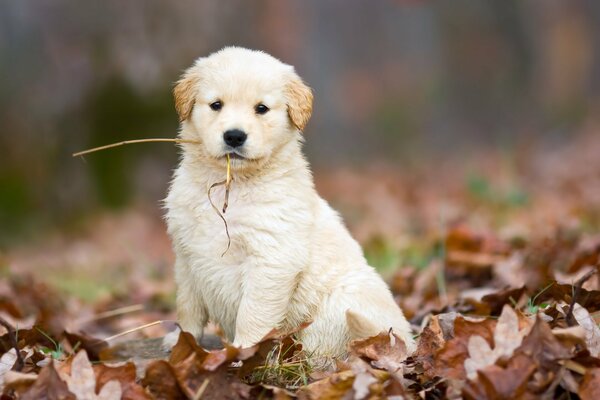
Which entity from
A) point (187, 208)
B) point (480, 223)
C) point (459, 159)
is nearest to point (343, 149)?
point (459, 159)

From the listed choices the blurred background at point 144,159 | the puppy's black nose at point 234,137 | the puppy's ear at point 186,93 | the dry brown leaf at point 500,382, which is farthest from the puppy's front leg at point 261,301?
the blurred background at point 144,159

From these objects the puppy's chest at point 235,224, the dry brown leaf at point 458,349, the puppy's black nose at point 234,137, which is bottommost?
the dry brown leaf at point 458,349

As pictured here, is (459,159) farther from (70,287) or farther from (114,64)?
(70,287)

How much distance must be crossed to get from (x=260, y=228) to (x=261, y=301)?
0.32 metres

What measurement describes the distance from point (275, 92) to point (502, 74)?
21.7 metres

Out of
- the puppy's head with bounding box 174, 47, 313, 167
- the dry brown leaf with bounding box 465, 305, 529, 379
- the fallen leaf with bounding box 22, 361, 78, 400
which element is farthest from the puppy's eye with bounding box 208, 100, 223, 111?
the dry brown leaf with bounding box 465, 305, 529, 379

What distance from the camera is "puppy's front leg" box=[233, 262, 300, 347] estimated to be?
3.61 meters

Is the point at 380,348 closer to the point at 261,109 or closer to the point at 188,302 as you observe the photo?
the point at 188,302

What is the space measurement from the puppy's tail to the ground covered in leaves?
0.11m

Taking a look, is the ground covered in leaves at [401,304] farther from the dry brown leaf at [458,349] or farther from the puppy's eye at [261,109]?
the puppy's eye at [261,109]

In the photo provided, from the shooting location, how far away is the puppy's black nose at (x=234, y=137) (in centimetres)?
361

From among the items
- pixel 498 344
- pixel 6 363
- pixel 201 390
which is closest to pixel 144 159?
pixel 6 363

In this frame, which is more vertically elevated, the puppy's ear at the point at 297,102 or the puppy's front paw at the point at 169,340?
the puppy's ear at the point at 297,102

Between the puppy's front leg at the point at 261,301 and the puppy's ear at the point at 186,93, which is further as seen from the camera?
the puppy's ear at the point at 186,93
